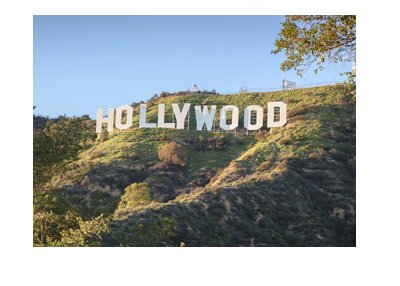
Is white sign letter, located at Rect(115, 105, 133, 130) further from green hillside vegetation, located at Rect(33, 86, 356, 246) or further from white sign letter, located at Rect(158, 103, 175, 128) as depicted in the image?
white sign letter, located at Rect(158, 103, 175, 128)

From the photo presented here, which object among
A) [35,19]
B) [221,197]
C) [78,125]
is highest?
[35,19]

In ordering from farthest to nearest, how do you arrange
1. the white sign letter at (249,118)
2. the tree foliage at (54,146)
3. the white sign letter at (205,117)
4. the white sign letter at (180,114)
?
1. the white sign letter at (249,118)
2. the white sign letter at (205,117)
3. the white sign letter at (180,114)
4. the tree foliage at (54,146)

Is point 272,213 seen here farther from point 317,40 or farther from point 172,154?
point 317,40

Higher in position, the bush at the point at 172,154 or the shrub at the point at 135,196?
the bush at the point at 172,154

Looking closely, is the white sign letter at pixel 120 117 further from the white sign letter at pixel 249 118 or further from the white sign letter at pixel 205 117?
the white sign letter at pixel 249 118

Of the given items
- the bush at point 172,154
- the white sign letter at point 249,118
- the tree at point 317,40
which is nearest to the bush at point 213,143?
the bush at point 172,154
